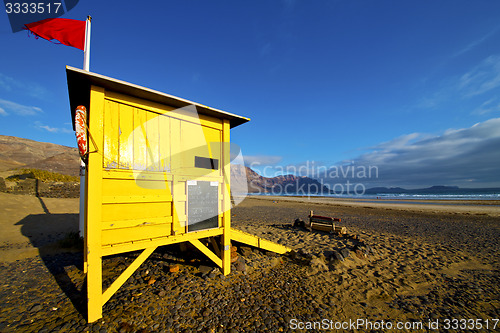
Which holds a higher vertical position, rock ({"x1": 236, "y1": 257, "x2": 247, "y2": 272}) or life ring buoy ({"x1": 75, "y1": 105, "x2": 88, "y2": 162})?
life ring buoy ({"x1": 75, "y1": 105, "x2": 88, "y2": 162})

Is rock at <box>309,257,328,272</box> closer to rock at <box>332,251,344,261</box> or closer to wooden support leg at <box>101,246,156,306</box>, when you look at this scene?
rock at <box>332,251,344,261</box>

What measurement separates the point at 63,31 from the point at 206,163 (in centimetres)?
944

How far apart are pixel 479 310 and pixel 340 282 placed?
3051 mm

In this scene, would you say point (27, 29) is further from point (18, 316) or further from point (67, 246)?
point (18, 316)

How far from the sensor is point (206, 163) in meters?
5.93

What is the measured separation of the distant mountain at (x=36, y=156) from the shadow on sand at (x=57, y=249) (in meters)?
35.4

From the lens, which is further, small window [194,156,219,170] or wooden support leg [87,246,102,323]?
small window [194,156,219,170]

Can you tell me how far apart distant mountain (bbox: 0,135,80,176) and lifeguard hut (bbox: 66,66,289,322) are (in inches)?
1879

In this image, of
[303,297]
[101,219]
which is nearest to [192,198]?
[101,219]

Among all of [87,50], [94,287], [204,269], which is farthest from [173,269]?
[87,50]

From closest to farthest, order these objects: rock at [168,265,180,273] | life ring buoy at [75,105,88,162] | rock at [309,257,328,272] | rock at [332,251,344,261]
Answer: life ring buoy at [75,105,88,162] → rock at [168,265,180,273] → rock at [309,257,328,272] → rock at [332,251,344,261]

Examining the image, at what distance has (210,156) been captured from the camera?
603cm

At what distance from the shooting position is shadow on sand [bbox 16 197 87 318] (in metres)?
4.95

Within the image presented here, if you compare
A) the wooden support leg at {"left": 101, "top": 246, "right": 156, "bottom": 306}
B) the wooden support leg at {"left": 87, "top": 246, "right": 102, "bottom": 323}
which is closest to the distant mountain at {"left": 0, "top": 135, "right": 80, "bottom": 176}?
the wooden support leg at {"left": 101, "top": 246, "right": 156, "bottom": 306}
